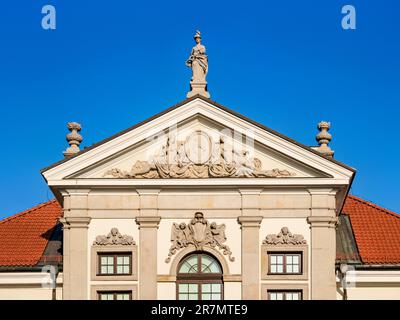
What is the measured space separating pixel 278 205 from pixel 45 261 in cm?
961

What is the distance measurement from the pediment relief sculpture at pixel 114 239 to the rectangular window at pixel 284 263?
200 inches

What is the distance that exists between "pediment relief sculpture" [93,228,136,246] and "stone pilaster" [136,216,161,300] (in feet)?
1.56

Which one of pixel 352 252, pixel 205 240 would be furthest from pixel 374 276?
pixel 205 240

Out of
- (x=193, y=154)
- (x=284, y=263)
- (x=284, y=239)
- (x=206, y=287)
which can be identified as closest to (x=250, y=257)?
(x=284, y=263)

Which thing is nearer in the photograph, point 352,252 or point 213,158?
point 213,158

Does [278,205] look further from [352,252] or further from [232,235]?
[352,252]

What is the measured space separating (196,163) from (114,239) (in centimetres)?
407

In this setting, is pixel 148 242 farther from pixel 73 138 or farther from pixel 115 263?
pixel 73 138

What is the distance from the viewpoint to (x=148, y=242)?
3709 centimetres

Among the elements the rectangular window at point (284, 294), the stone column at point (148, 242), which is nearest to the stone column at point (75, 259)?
the stone column at point (148, 242)

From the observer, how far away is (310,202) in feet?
123
